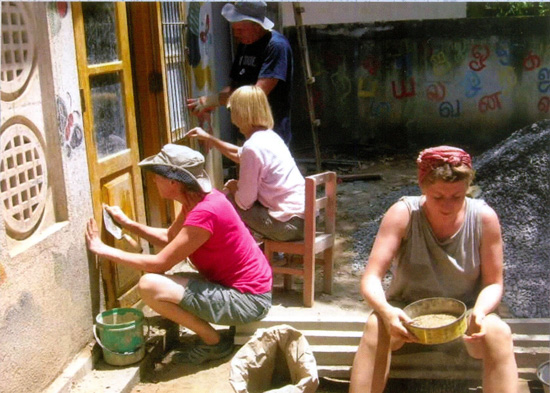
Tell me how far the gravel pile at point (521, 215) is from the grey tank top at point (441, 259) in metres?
1.00

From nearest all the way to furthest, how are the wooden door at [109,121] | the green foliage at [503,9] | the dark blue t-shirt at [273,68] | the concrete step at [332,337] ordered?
the wooden door at [109,121], the concrete step at [332,337], the dark blue t-shirt at [273,68], the green foliage at [503,9]

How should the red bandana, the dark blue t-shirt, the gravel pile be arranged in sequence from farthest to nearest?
the dark blue t-shirt → the gravel pile → the red bandana

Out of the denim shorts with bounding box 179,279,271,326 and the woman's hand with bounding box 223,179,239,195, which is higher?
the woman's hand with bounding box 223,179,239,195

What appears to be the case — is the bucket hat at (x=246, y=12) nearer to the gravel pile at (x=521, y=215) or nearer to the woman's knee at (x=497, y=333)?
the gravel pile at (x=521, y=215)

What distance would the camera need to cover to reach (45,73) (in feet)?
11.2

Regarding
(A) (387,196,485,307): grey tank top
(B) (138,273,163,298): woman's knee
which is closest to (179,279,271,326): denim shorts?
(B) (138,273,163,298): woman's knee

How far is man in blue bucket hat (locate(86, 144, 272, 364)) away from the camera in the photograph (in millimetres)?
3779

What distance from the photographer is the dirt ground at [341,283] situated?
12.6 feet

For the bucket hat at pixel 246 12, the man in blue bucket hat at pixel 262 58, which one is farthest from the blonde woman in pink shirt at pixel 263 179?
the bucket hat at pixel 246 12

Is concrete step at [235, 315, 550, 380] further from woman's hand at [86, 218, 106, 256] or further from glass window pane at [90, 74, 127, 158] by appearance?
glass window pane at [90, 74, 127, 158]

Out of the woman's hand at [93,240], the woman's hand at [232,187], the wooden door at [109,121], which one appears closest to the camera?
the woman's hand at [93,240]

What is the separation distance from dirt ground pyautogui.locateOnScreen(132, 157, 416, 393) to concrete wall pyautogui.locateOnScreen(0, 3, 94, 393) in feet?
1.67

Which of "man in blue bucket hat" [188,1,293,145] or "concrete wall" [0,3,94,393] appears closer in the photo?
"concrete wall" [0,3,94,393]

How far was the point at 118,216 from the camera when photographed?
4.06 metres
